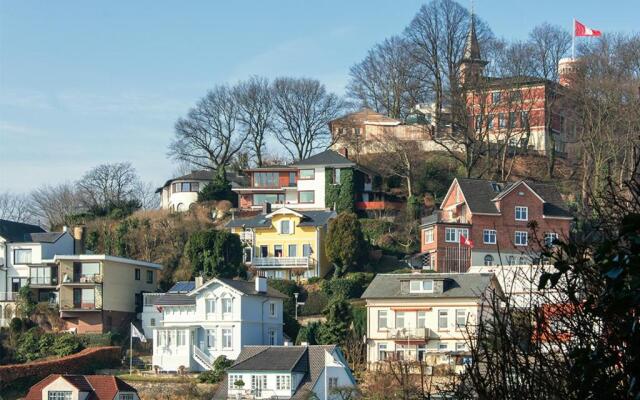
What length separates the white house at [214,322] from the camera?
56969 mm

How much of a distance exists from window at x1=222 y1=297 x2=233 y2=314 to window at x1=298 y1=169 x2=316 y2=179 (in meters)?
17.7

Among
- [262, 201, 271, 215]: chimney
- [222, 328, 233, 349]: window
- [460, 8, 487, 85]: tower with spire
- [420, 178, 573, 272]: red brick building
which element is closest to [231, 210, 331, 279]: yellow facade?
[262, 201, 271, 215]: chimney

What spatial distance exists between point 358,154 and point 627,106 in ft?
63.2

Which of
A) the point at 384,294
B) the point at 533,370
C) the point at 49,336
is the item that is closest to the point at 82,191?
the point at 49,336

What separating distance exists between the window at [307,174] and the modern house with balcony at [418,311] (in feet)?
62.4

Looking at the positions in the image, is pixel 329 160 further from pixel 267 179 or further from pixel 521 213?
pixel 521 213

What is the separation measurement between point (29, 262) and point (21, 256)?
928 mm

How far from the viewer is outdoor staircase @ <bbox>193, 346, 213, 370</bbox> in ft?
186

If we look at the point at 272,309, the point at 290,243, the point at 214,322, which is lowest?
the point at 214,322

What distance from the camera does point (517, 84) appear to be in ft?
244

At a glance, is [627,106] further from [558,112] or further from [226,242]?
[226,242]

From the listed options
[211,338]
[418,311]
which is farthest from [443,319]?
[211,338]

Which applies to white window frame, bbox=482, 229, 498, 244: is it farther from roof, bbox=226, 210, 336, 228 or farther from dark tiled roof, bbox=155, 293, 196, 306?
dark tiled roof, bbox=155, 293, 196, 306

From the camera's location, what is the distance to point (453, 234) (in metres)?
62.9
